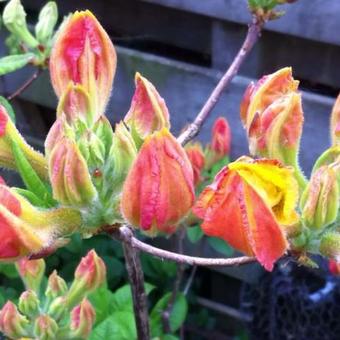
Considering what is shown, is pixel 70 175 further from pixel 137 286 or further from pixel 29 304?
pixel 29 304

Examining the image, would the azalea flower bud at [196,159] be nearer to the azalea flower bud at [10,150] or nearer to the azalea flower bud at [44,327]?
the azalea flower bud at [44,327]

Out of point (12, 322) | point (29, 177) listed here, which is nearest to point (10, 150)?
point (29, 177)

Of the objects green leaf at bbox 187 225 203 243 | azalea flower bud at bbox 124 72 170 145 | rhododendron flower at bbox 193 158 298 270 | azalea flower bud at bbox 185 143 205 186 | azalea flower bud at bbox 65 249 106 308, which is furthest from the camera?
green leaf at bbox 187 225 203 243

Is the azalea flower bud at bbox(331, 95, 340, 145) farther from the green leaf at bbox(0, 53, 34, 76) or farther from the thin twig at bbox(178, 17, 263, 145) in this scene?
the green leaf at bbox(0, 53, 34, 76)

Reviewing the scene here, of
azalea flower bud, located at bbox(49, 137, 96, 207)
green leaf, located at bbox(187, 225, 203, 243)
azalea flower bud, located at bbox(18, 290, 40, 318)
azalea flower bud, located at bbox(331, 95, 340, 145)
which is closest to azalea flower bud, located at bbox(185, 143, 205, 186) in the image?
green leaf, located at bbox(187, 225, 203, 243)

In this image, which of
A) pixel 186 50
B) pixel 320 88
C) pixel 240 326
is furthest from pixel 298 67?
pixel 240 326
